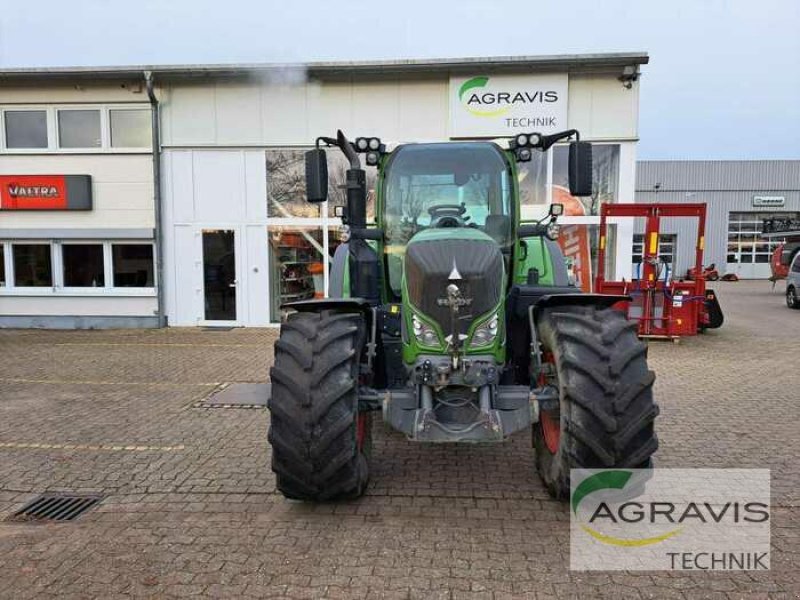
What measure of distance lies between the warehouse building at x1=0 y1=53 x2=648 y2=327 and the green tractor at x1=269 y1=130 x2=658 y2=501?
7971mm

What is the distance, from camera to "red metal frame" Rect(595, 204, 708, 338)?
10586 millimetres

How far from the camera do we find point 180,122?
12.5 m

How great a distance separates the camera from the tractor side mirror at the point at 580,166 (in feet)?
15.5

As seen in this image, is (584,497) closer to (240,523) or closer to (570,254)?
(240,523)

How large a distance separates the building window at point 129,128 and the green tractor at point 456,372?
962 cm

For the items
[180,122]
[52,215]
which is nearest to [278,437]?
[180,122]

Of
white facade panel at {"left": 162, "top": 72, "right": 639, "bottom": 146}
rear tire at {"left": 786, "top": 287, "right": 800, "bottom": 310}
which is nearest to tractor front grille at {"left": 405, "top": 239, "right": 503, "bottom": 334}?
white facade panel at {"left": 162, "top": 72, "right": 639, "bottom": 146}

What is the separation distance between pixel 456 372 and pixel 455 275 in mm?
616

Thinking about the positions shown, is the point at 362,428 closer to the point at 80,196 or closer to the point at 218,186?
the point at 218,186

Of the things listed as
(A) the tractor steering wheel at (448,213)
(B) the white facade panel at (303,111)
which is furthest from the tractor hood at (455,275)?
(B) the white facade panel at (303,111)

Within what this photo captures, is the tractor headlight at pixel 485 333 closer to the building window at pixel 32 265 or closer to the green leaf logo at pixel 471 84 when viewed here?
the green leaf logo at pixel 471 84

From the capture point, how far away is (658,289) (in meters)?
10.6

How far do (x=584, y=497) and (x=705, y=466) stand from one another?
1.60 metres

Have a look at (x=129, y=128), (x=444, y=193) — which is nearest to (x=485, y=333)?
(x=444, y=193)
